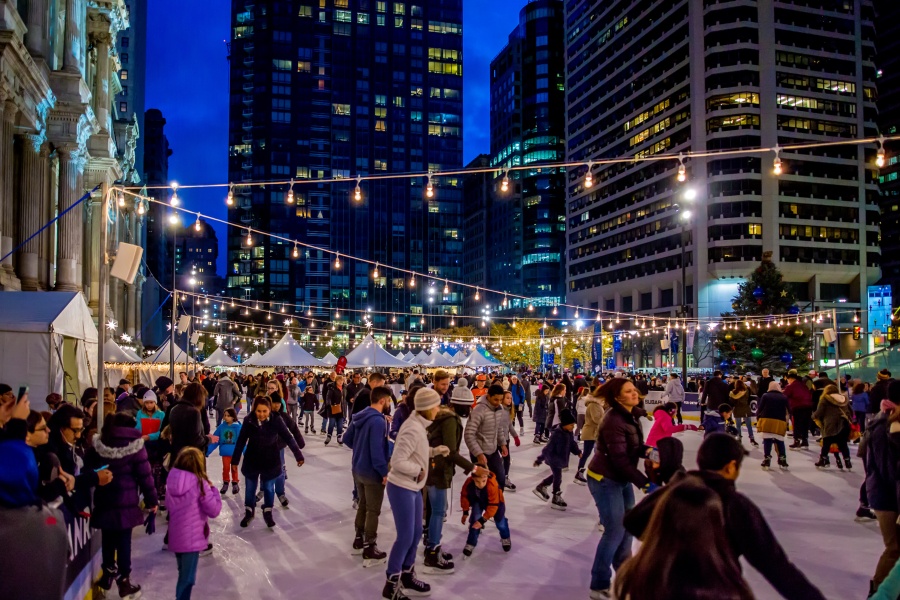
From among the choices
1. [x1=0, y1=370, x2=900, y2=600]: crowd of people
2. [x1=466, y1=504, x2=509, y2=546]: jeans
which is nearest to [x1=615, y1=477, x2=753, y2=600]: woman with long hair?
[x1=0, y1=370, x2=900, y2=600]: crowd of people

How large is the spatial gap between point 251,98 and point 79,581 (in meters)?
125

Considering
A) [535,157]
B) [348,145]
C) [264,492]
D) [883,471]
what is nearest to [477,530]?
[264,492]

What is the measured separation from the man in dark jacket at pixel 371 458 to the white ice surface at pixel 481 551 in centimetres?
29

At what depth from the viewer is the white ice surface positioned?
6.52m

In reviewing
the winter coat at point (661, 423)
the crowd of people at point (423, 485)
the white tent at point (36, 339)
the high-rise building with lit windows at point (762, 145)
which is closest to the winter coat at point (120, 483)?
the crowd of people at point (423, 485)

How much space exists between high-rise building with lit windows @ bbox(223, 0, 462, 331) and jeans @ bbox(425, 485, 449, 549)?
108 m

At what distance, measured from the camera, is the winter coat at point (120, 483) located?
6.09m

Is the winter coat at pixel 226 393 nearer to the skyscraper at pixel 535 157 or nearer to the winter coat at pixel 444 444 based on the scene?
the winter coat at pixel 444 444

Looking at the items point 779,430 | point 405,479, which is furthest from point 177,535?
point 779,430

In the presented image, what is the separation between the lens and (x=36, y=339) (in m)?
14.8

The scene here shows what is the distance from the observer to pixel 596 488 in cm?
599

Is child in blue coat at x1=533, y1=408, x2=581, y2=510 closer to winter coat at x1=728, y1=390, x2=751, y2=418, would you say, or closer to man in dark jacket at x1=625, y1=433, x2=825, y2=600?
man in dark jacket at x1=625, y1=433, x2=825, y2=600

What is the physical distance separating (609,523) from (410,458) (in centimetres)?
170

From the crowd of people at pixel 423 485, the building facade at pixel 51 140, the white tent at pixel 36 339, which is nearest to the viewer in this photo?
the crowd of people at pixel 423 485
